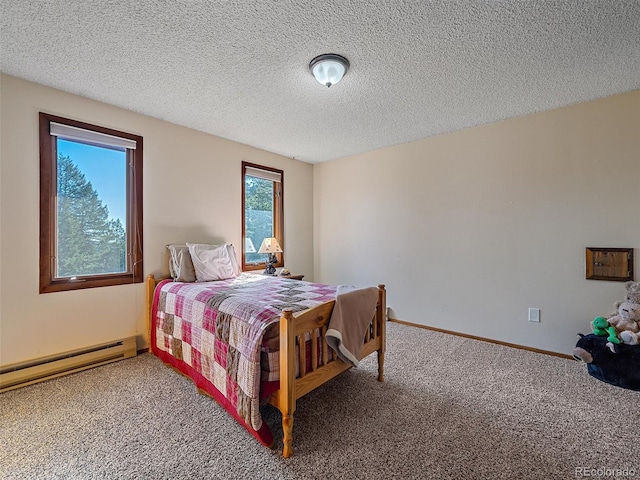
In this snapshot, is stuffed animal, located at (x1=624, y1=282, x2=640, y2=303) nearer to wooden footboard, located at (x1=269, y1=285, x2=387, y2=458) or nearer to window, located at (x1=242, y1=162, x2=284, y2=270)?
wooden footboard, located at (x1=269, y1=285, x2=387, y2=458)

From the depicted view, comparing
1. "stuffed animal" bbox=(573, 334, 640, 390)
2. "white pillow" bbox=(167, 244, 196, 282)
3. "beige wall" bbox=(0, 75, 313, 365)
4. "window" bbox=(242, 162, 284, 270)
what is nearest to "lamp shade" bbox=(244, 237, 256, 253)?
"window" bbox=(242, 162, 284, 270)

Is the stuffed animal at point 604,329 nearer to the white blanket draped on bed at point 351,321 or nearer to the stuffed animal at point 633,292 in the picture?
the stuffed animal at point 633,292

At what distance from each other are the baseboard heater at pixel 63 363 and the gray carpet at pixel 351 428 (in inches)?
3.1

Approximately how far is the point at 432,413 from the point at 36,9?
132 inches

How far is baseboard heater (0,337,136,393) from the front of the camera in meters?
2.15

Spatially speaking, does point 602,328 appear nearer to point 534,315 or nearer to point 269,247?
point 534,315

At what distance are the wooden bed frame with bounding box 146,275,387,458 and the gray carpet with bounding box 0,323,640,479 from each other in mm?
222

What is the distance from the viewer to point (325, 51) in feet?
6.33

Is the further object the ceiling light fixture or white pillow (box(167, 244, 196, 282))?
white pillow (box(167, 244, 196, 282))

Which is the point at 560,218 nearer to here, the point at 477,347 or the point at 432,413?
the point at 477,347

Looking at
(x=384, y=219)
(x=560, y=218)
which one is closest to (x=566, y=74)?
(x=560, y=218)

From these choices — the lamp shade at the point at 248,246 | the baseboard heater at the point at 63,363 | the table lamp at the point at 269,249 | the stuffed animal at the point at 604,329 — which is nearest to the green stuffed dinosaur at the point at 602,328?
the stuffed animal at the point at 604,329

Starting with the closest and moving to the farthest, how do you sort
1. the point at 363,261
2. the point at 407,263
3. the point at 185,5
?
the point at 185,5 → the point at 407,263 → the point at 363,261

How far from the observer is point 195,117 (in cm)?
298
